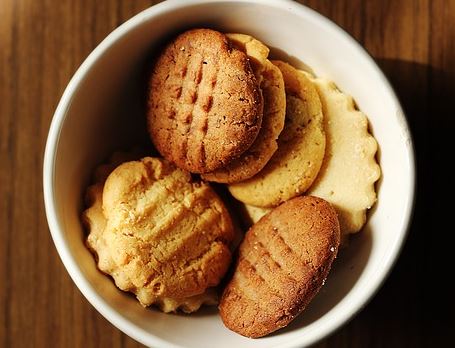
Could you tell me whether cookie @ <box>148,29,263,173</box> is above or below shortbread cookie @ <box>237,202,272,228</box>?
above

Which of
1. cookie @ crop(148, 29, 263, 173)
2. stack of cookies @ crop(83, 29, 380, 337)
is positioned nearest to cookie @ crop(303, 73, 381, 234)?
stack of cookies @ crop(83, 29, 380, 337)

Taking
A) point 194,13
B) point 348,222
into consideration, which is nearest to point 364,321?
Result: point 348,222

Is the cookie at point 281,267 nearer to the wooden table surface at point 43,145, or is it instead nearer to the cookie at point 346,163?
the cookie at point 346,163

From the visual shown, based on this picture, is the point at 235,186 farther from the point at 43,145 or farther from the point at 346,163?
the point at 43,145

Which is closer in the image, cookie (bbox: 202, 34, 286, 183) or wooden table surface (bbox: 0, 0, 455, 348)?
cookie (bbox: 202, 34, 286, 183)

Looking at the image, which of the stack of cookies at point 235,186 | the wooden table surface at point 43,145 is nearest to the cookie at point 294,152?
the stack of cookies at point 235,186

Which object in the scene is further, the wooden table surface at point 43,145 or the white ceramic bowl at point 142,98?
the wooden table surface at point 43,145

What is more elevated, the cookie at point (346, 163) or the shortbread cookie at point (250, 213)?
the cookie at point (346, 163)

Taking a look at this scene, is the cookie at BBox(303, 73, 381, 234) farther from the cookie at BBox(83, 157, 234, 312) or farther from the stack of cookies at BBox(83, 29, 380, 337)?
the cookie at BBox(83, 157, 234, 312)
